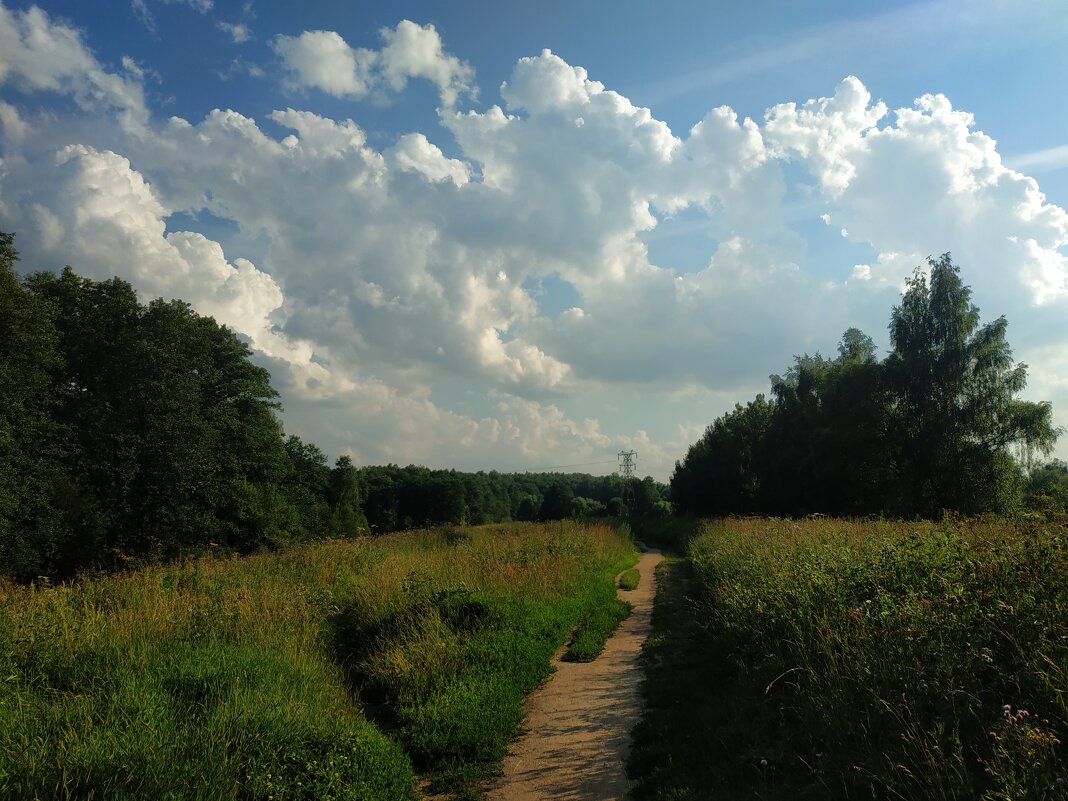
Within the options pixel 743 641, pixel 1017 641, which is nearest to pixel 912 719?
pixel 1017 641

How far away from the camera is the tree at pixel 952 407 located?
1072 inches

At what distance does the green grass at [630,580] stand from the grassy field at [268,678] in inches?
199

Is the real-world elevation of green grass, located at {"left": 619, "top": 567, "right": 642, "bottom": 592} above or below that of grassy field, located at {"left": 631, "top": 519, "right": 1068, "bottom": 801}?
below

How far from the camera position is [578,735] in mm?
6625

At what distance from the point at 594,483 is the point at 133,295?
146m

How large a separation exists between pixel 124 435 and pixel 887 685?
102 ft

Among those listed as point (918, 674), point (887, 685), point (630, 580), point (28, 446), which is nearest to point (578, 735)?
point (887, 685)

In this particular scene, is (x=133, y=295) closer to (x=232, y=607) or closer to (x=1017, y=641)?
(x=232, y=607)

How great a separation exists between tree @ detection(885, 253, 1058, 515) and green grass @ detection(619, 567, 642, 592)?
55.4ft

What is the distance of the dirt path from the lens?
5402mm

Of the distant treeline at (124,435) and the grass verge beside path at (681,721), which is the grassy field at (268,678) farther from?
the distant treeline at (124,435)

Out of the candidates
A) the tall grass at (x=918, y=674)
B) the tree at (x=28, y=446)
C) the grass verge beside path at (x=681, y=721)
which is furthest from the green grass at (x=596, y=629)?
the tree at (x=28, y=446)

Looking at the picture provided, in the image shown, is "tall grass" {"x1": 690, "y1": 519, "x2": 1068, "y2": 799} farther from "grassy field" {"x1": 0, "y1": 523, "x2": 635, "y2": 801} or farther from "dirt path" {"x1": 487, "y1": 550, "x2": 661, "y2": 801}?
"grassy field" {"x1": 0, "y1": 523, "x2": 635, "y2": 801}

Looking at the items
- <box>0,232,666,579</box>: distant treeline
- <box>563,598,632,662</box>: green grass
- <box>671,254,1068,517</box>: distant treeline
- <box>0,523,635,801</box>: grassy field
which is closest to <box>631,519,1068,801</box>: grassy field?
<box>563,598,632,662</box>: green grass
